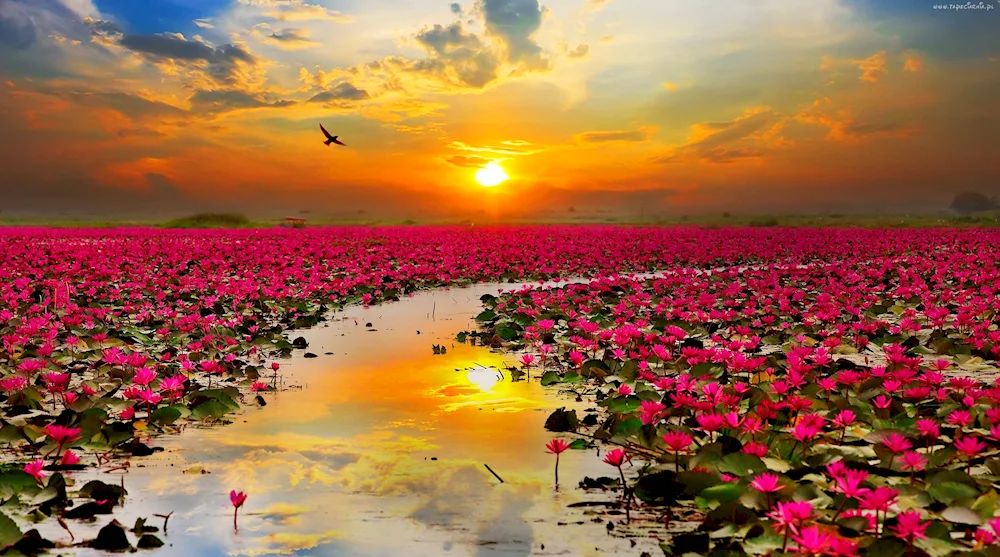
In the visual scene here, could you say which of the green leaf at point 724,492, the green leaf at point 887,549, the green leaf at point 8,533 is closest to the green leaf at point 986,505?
the green leaf at point 887,549

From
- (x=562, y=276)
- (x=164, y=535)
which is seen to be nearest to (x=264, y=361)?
(x=164, y=535)

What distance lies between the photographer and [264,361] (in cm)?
653

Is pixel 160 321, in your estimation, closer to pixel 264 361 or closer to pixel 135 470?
pixel 264 361

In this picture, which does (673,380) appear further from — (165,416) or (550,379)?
(165,416)

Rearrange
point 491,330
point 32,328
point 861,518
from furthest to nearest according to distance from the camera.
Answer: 1. point 491,330
2. point 32,328
3. point 861,518

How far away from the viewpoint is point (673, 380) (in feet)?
16.1

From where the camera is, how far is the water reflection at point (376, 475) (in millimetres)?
2748

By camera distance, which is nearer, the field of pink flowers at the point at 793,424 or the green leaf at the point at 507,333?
the field of pink flowers at the point at 793,424

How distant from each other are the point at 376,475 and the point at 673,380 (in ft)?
8.12

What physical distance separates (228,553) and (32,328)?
491 cm

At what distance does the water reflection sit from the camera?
2.75 m

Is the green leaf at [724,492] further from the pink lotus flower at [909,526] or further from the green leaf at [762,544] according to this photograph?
the pink lotus flower at [909,526]

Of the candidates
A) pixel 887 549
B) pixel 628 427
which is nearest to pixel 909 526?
pixel 887 549

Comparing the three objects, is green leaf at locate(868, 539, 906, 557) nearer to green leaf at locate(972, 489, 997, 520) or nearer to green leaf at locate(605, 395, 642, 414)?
green leaf at locate(972, 489, 997, 520)
